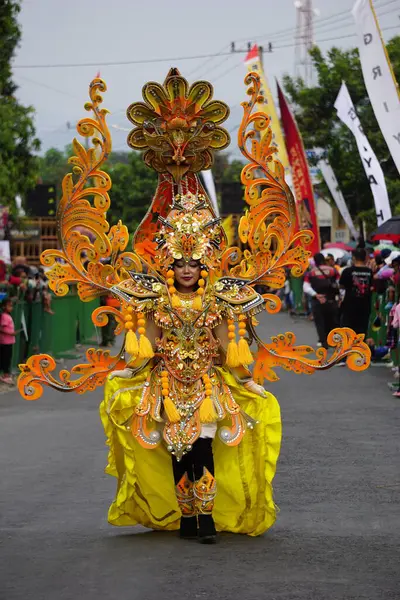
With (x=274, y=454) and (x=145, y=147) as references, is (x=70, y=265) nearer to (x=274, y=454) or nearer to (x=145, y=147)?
(x=145, y=147)

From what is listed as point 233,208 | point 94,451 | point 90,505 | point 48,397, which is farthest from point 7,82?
point 233,208

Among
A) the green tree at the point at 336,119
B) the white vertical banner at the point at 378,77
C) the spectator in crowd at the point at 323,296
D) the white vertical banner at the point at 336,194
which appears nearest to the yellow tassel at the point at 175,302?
the white vertical banner at the point at 378,77

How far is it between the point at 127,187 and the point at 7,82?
45937 millimetres

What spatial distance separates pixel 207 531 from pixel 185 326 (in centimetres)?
121

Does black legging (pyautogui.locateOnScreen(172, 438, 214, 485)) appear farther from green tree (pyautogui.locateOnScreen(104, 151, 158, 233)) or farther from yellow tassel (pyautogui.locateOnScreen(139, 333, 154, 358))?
green tree (pyautogui.locateOnScreen(104, 151, 158, 233))

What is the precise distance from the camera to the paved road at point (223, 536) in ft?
20.9

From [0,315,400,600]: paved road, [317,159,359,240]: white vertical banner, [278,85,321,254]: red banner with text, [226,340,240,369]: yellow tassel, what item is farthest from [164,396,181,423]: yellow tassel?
[317,159,359,240]: white vertical banner

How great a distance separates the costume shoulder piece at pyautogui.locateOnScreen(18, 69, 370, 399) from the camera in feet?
25.6

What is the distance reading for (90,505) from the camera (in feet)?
29.4

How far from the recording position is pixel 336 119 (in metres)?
39.8

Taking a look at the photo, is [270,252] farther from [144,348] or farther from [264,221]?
[144,348]

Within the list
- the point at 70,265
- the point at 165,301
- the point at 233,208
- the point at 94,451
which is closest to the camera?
the point at 165,301

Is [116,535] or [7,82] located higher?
[7,82]

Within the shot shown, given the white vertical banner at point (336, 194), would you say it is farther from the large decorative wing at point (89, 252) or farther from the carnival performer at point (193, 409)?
the carnival performer at point (193, 409)
